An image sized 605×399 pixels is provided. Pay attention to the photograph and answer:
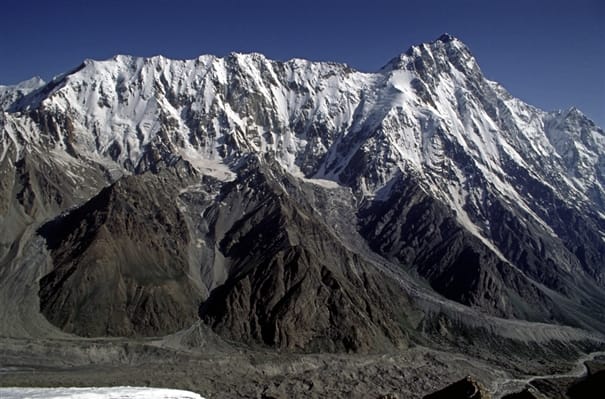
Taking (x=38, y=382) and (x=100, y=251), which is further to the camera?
(x=100, y=251)

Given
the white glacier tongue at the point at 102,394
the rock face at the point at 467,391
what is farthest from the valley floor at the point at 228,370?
the rock face at the point at 467,391

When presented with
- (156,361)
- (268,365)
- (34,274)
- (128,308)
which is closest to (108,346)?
(156,361)

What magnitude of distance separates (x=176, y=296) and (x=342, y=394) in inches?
2755

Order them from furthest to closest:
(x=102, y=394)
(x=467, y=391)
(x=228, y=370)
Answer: (x=228, y=370)
(x=102, y=394)
(x=467, y=391)

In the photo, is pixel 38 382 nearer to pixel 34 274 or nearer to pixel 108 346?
pixel 108 346

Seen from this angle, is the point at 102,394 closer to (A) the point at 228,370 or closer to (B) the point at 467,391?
(B) the point at 467,391

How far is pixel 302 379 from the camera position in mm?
152000

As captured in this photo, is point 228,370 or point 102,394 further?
point 228,370

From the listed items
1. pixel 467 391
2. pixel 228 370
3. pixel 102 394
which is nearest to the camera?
pixel 467 391

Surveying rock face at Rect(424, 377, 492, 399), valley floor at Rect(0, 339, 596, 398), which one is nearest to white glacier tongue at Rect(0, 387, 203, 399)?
rock face at Rect(424, 377, 492, 399)

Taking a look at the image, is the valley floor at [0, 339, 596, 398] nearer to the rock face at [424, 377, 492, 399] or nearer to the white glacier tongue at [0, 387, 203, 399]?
the white glacier tongue at [0, 387, 203, 399]

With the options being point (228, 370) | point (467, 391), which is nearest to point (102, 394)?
point (467, 391)

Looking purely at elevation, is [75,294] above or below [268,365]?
below

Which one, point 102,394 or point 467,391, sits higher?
point 467,391
